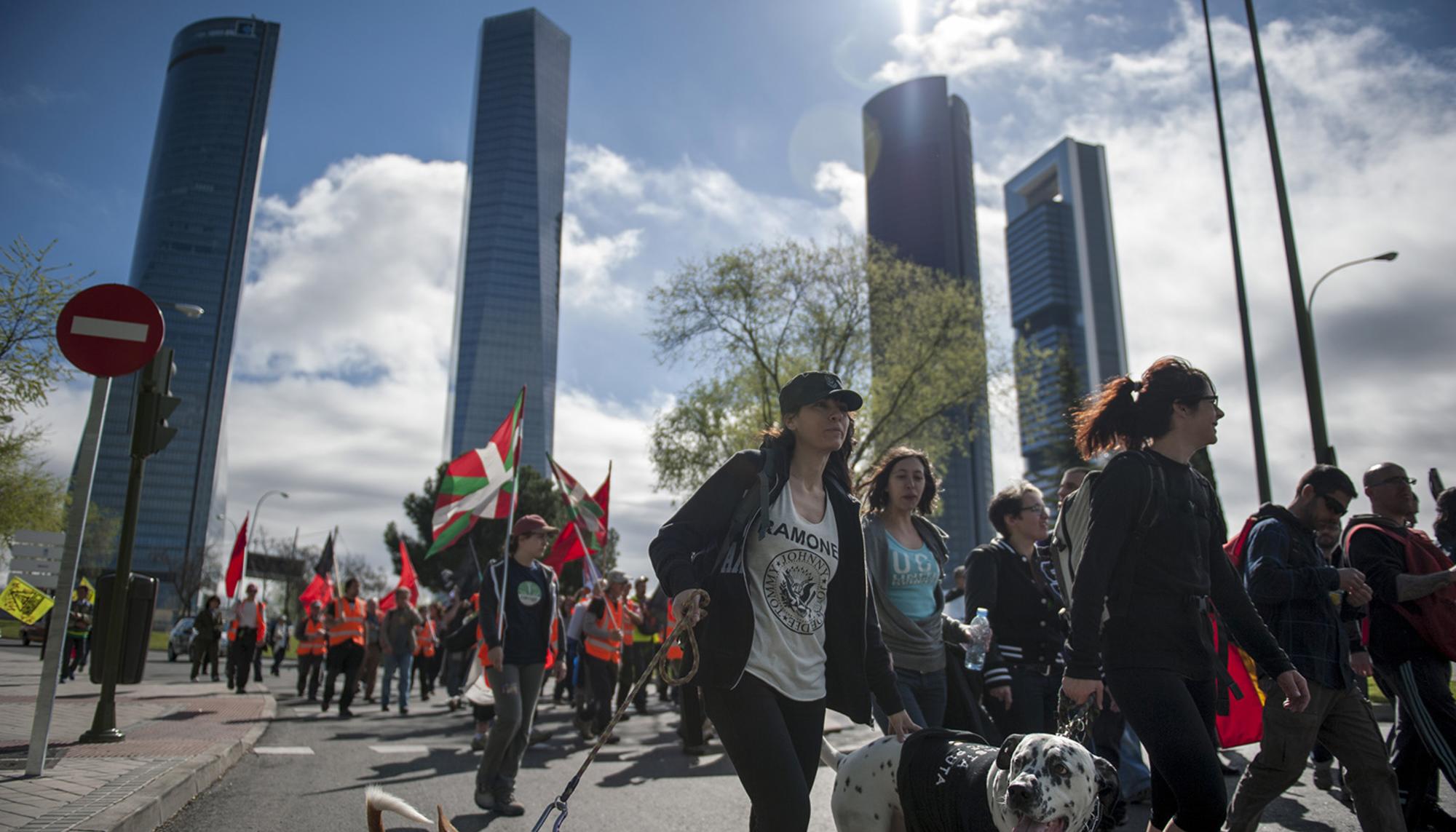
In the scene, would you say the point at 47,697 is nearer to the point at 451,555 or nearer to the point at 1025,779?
the point at 1025,779

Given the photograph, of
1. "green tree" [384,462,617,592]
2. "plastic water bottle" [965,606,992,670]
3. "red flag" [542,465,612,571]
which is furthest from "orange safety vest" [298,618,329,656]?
"green tree" [384,462,617,592]

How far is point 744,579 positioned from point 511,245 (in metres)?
145

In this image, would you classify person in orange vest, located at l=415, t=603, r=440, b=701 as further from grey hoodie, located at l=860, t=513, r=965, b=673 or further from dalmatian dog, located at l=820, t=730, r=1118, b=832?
dalmatian dog, located at l=820, t=730, r=1118, b=832

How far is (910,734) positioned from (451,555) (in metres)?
57.6

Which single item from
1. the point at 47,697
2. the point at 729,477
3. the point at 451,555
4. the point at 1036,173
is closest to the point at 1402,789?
the point at 729,477

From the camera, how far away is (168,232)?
403 ft

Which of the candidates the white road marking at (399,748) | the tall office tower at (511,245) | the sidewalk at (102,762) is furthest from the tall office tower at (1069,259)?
the sidewalk at (102,762)

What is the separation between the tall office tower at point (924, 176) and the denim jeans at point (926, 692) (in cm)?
9204

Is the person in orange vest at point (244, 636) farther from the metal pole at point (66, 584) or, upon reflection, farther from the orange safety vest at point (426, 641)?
the metal pole at point (66, 584)

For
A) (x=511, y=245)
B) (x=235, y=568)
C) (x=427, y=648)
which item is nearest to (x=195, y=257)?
(x=511, y=245)

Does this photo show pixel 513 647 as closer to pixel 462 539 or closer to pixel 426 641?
pixel 426 641

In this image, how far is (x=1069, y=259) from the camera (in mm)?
161000

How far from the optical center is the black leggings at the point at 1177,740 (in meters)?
2.75

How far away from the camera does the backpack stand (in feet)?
10.2
